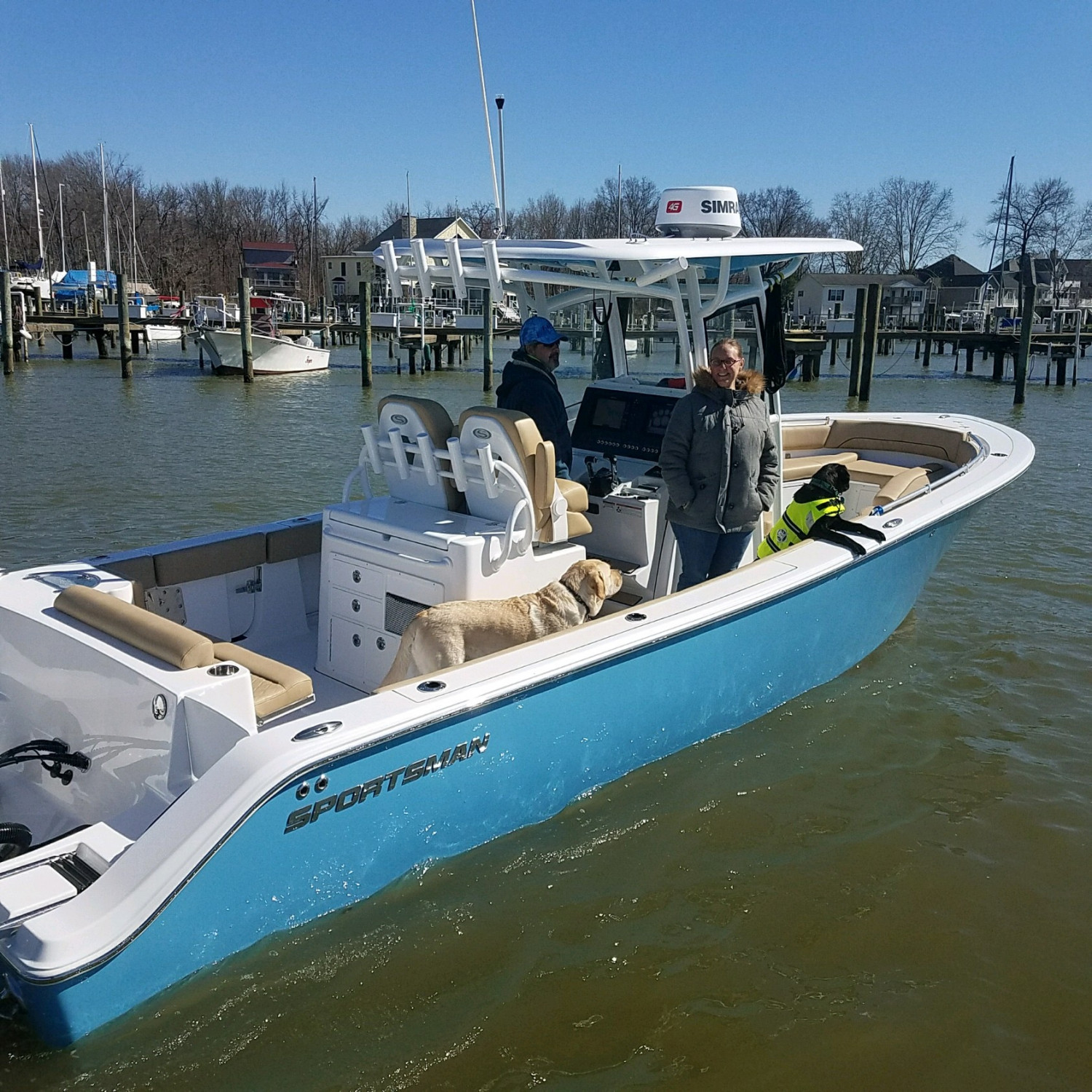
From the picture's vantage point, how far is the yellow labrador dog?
4.19m

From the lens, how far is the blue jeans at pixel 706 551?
5207 mm

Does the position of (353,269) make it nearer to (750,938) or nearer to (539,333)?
(539,333)

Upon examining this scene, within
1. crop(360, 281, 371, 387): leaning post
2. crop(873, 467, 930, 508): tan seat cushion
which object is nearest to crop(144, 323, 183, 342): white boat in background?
crop(360, 281, 371, 387): leaning post

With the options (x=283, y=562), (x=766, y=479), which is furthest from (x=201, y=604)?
(x=766, y=479)

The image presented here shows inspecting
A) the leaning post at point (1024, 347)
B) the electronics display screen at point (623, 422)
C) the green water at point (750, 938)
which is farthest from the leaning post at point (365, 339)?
the green water at point (750, 938)

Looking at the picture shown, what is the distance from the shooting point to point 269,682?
3785 millimetres

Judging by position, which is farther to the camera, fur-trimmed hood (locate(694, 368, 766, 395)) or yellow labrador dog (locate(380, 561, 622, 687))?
fur-trimmed hood (locate(694, 368, 766, 395))

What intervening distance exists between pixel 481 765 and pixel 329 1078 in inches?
44.4

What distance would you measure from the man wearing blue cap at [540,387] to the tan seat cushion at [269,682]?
1.99m

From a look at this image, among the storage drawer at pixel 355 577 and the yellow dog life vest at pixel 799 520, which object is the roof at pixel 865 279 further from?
the storage drawer at pixel 355 577

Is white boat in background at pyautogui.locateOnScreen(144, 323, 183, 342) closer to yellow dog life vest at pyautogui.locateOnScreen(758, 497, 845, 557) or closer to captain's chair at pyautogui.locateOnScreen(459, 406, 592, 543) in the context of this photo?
yellow dog life vest at pyautogui.locateOnScreen(758, 497, 845, 557)

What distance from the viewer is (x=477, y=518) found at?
482cm

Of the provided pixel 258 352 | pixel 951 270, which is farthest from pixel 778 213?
pixel 258 352

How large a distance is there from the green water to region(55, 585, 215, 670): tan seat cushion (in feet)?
3.33
